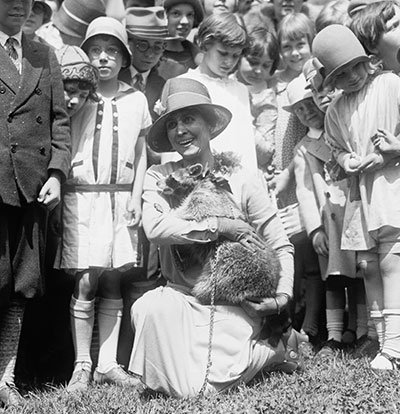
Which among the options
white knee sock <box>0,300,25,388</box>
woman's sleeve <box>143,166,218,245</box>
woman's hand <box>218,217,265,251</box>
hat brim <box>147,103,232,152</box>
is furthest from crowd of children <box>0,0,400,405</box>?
woman's sleeve <box>143,166,218,245</box>

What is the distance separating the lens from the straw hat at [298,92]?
5.93 m

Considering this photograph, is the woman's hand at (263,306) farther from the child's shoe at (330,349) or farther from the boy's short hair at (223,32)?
the boy's short hair at (223,32)

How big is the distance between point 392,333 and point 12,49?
289 centimetres

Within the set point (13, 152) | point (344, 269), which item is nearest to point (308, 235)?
point (344, 269)

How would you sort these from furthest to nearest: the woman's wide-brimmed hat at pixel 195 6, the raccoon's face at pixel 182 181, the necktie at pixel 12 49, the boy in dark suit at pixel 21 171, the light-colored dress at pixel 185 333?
the woman's wide-brimmed hat at pixel 195 6 < the necktie at pixel 12 49 < the raccoon's face at pixel 182 181 < the boy in dark suit at pixel 21 171 < the light-colored dress at pixel 185 333

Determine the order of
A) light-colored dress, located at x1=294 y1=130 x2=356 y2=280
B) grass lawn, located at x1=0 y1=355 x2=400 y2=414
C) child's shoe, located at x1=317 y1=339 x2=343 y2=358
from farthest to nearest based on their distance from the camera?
light-colored dress, located at x1=294 y1=130 x2=356 y2=280 < child's shoe, located at x1=317 y1=339 x2=343 y2=358 < grass lawn, located at x1=0 y1=355 x2=400 y2=414

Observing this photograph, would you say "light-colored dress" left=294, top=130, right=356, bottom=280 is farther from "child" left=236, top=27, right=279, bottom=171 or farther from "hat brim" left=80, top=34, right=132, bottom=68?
"hat brim" left=80, top=34, right=132, bottom=68

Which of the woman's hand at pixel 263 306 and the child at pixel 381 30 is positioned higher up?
the child at pixel 381 30

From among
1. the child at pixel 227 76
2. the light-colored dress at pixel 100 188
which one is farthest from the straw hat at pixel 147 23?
the light-colored dress at pixel 100 188

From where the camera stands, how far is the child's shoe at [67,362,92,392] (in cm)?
495

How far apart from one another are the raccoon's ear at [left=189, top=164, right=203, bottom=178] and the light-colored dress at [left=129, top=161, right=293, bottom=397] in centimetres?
25

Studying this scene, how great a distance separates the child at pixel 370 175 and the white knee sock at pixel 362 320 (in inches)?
34.6

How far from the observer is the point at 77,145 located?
5.36 m

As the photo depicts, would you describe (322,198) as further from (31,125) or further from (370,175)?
(31,125)
